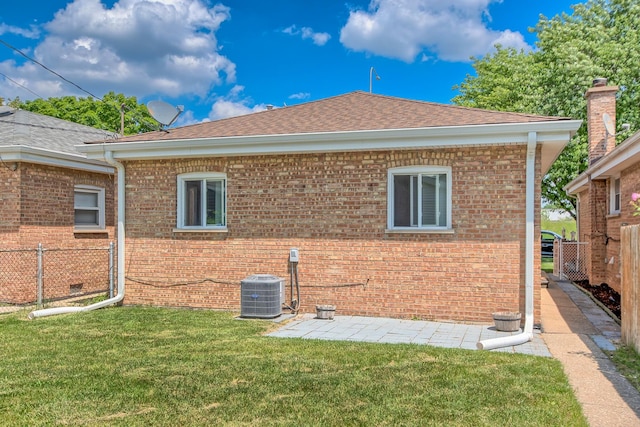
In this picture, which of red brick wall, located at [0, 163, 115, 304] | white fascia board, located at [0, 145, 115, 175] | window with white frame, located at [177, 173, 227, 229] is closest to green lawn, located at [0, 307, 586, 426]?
window with white frame, located at [177, 173, 227, 229]

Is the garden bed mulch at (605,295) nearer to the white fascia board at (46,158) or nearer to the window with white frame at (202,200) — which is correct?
the window with white frame at (202,200)

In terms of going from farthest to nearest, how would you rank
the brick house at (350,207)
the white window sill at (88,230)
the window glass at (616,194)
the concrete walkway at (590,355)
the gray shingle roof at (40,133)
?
1. the window glass at (616,194)
2. the white window sill at (88,230)
3. the gray shingle roof at (40,133)
4. the brick house at (350,207)
5. the concrete walkway at (590,355)

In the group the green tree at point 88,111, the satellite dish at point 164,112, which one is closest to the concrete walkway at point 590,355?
the satellite dish at point 164,112

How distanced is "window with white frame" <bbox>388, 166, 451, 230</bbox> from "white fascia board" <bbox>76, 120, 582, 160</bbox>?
518mm

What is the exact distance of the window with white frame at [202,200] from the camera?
10.2 m

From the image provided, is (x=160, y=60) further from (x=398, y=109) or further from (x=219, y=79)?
(x=398, y=109)

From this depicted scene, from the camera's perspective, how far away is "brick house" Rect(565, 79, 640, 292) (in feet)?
36.1

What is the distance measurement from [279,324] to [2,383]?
424 centimetres

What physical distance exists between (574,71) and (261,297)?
18758mm

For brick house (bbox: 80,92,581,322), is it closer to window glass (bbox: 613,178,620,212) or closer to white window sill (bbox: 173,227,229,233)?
white window sill (bbox: 173,227,229,233)

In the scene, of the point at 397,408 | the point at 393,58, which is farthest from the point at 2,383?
the point at 393,58

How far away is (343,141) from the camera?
9086mm

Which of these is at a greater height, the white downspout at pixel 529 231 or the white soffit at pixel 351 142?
the white soffit at pixel 351 142

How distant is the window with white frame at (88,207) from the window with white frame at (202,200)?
3.91 meters
